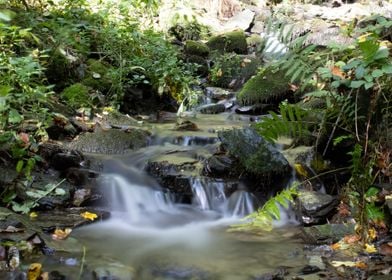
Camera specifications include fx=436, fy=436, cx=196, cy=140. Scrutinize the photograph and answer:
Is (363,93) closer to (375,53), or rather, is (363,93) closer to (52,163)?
(375,53)

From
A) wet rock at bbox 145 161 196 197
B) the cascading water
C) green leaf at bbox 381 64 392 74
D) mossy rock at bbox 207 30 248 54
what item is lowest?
the cascading water

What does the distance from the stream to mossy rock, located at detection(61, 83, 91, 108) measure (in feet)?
4.48

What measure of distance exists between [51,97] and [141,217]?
8.35 ft

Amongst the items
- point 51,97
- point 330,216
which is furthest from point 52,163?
point 330,216

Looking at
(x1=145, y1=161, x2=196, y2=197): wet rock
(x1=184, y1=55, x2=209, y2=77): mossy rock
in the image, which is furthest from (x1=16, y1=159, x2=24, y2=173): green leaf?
(x1=184, y1=55, x2=209, y2=77): mossy rock

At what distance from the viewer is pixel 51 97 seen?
20.5 ft

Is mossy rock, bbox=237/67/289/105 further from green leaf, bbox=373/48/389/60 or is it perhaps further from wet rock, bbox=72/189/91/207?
green leaf, bbox=373/48/389/60

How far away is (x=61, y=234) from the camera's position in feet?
12.2

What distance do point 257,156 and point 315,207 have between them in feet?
3.18

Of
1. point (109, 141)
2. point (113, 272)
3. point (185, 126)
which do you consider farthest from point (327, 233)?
point (185, 126)

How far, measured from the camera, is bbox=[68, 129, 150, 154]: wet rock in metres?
5.84

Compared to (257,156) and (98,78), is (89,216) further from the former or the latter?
(98,78)

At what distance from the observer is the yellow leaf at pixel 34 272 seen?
9.26 feet

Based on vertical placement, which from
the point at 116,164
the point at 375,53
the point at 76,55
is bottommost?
the point at 116,164
